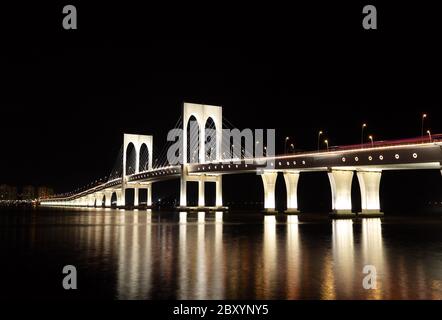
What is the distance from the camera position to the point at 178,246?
1825cm

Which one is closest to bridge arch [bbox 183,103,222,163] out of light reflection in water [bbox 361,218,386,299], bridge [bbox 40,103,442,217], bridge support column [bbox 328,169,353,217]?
bridge [bbox 40,103,442,217]

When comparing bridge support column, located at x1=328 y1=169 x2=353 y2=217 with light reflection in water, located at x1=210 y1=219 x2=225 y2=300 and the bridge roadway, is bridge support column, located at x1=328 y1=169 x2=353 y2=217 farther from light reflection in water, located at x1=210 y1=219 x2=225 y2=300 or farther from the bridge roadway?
light reflection in water, located at x1=210 y1=219 x2=225 y2=300

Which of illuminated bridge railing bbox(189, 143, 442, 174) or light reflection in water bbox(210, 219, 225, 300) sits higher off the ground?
illuminated bridge railing bbox(189, 143, 442, 174)

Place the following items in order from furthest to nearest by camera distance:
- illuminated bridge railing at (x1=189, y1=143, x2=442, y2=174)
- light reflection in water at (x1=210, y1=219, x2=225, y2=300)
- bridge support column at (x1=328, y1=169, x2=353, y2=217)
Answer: bridge support column at (x1=328, y1=169, x2=353, y2=217) < illuminated bridge railing at (x1=189, y1=143, x2=442, y2=174) < light reflection in water at (x1=210, y1=219, x2=225, y2=300)

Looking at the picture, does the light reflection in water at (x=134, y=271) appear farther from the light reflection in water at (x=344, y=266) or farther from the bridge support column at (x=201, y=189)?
the bridge support column at (x=201, y=189)

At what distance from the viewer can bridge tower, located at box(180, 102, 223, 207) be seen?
7112cm

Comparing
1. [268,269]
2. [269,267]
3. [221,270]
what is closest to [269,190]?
[269,267]

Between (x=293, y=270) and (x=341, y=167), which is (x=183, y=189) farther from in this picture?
(x=293, y=270)

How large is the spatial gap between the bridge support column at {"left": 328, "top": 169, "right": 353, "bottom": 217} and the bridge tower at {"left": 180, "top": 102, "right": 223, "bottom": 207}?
77.0 feet

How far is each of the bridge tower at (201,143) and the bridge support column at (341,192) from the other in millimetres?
23474

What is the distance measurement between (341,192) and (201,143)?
90.6ft

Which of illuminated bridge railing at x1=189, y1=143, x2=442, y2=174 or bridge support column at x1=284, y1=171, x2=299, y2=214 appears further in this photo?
bridge support column at x1=284, y1=171, x2=299, y2=214
